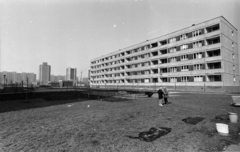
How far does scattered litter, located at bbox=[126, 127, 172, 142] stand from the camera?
4429 millimetres

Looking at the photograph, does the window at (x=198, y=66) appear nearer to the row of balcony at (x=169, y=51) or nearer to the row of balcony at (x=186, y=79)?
the row of balcony at (x=186, y=79)

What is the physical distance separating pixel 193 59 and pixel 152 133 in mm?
33392

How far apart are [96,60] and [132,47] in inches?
1223

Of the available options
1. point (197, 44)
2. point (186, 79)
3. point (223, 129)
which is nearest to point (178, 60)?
point (186, 79)

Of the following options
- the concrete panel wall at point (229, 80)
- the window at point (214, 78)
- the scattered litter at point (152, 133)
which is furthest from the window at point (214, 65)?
the scattered litter at point (152, 133)

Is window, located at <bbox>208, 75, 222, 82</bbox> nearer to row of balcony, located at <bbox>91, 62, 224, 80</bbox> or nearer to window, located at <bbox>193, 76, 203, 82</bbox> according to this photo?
row of balcony, located at <bbox>91, 62, 224, 80</bbox>

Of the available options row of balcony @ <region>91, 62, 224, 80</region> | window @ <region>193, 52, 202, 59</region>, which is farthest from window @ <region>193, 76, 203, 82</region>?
window @ <region>193, 52, 202, 59</region>

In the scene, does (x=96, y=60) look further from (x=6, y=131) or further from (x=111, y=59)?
(x=6, y=131)

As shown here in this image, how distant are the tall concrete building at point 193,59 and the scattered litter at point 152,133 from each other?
28945mm

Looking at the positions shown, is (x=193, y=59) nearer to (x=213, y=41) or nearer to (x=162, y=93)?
(x=213, y=41)

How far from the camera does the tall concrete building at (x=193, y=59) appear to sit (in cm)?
2866

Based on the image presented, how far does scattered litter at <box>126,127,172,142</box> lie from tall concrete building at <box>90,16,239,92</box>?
28945 millimetres

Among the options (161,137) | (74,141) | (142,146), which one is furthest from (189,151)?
(74,141)

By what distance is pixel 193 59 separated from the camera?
3253cm
